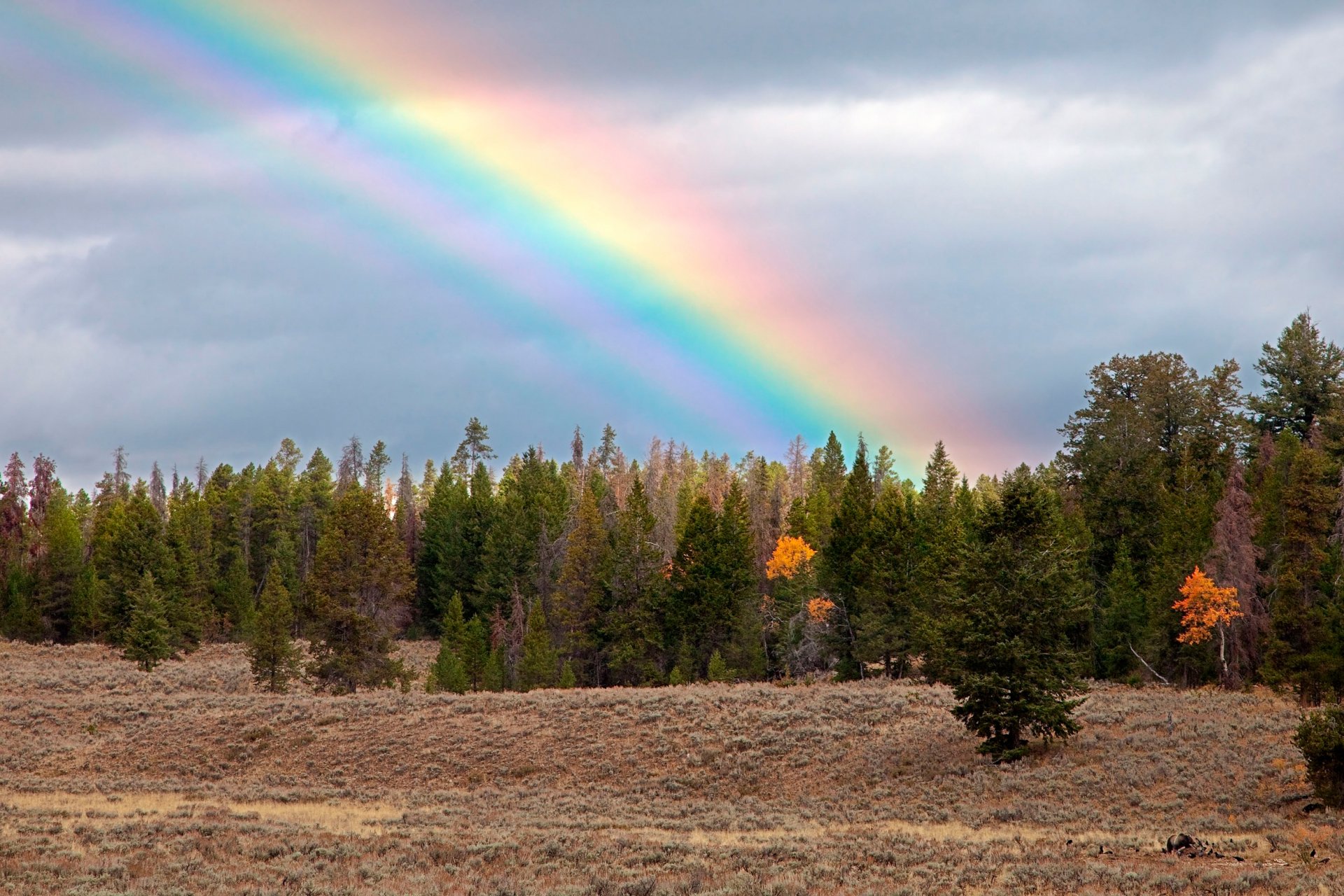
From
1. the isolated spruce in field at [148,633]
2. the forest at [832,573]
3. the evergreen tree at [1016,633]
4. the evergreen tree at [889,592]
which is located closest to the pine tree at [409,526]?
the forest at [832,573]

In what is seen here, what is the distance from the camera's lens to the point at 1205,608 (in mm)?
55375

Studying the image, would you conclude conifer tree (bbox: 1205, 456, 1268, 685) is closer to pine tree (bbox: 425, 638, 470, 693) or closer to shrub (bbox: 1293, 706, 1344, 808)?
shrub (bbox: 1293, 706, 1344, 808)

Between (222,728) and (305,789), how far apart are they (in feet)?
33.8

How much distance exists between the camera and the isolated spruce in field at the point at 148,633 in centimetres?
6775

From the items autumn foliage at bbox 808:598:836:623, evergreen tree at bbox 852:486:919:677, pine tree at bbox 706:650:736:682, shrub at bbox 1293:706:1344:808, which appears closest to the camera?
shrub at bbox 1293:706:1344:808

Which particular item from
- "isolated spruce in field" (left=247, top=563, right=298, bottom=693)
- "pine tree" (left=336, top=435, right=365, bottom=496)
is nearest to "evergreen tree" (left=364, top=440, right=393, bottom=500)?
"pine tree" (left=336, top=435, right=365, bottom=496)

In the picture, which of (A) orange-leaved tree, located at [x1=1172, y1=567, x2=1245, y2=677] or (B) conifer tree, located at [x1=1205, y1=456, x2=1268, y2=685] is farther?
(B) conifer tree, located at [x1=1205, y1=456, x2=1268, y2=685]

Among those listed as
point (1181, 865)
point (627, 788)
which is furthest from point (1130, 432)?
point (1181, 865)

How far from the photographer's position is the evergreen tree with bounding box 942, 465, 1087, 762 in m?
34.9

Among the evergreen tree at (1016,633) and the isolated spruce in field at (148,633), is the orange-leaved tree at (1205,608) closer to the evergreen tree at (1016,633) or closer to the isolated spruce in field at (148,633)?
the evergreen tree at (1016,633)

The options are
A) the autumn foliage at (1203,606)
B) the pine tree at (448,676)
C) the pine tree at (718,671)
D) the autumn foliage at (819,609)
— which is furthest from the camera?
the autumn foliage at (819,609)

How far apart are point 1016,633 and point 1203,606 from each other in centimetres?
2516

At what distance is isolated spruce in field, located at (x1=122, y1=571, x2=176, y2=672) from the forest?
16 cm

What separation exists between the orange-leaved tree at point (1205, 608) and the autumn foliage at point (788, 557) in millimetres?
30888
